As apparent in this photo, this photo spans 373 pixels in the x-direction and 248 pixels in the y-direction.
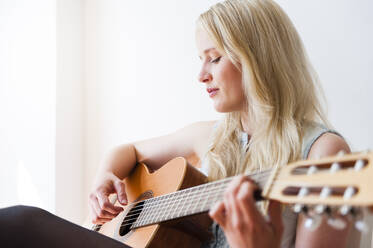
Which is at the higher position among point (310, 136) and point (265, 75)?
point (265, 75)

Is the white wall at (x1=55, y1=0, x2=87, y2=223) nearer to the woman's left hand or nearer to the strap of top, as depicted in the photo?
the strap of top

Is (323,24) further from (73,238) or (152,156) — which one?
(73,238)

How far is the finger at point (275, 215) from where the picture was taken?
0.76 m

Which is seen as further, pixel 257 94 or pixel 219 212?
pixel 257 94

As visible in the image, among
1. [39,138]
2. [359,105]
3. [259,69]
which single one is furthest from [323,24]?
[39,138]

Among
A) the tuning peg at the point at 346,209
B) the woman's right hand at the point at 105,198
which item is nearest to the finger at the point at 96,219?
the woman's right hand at the point at 105,198

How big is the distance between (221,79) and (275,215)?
1.74 feet

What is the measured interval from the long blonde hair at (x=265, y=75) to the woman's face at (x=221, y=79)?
19 millimetres

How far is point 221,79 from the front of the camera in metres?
1.21

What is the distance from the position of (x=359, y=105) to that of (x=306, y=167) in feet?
2.47

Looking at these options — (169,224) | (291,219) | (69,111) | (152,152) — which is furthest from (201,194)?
(69,111)

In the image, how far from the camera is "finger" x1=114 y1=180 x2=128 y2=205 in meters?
1.29

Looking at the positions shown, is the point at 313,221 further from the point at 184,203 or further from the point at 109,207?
the point at 109,207

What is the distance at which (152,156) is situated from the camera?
1545 millimetres
